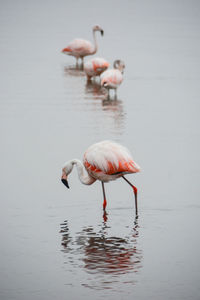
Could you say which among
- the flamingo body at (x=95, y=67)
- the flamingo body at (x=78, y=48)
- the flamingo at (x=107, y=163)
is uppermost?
the flamingo body at (x=78, y=48)

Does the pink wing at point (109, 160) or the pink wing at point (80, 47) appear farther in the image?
the pink wing at point (80, 47)

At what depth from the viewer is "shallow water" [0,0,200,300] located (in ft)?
24.0

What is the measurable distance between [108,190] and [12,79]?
452 inches

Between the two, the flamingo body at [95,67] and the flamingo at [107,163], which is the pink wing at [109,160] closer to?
the flamingo at [107,163]

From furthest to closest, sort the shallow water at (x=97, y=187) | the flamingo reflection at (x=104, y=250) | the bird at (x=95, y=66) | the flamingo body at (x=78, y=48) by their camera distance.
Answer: the flamingo body at (x=78, y=48), the bird at (x=95, y=66), the flamingo reflection at (x=104, y=250), the shallow water at (x=97, y=187)

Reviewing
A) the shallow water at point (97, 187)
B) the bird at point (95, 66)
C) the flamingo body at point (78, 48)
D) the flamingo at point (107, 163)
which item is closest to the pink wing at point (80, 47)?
the flamingo body at point (78, 48)

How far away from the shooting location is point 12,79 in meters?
21.5

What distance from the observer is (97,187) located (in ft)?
35.5

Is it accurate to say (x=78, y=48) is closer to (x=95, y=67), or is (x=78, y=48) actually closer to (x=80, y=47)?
(x=80, y=47)

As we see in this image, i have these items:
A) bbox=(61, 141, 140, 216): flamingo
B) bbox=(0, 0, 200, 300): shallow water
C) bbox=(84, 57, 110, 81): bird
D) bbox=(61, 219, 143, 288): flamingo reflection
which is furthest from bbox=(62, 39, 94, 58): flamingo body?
bbox=(61, 219, 143, 288): flamingo reflection

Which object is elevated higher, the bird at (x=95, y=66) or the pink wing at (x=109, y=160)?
the bird at (x=95, y=66)

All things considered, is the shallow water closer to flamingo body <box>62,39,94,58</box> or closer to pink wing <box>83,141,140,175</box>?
pink wing <box>83,141,140,175</box>

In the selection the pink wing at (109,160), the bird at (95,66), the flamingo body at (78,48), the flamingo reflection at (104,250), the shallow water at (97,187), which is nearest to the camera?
the shallow water at (97,187)

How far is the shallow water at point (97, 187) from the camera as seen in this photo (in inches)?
289
